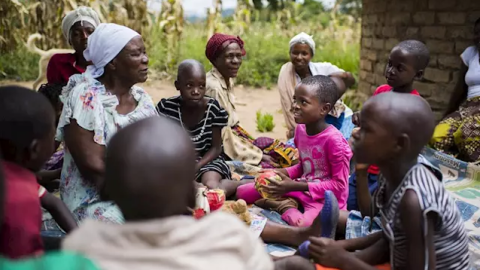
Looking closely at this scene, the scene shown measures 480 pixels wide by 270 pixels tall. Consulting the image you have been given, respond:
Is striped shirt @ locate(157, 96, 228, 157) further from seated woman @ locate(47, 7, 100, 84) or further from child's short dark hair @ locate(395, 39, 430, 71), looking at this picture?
child's short dark hair @ locate(395, 39, 430, 71)

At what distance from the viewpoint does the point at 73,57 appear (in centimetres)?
384

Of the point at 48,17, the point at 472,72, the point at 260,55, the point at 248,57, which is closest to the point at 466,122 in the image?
the point at 472,72

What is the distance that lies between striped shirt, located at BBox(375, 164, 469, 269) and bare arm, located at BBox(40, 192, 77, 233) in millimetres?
1286

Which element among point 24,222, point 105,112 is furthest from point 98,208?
point 24,222

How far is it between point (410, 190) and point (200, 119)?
1.95 m

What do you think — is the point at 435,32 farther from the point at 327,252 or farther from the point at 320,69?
the point at 327,252

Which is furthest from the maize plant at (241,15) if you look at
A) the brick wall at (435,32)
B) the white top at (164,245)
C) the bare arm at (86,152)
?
the white top at (164,245)

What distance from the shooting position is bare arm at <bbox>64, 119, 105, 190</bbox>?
8.00ft

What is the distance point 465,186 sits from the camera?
3623 millimetres

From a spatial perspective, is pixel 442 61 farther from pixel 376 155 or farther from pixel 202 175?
pixel 376 155

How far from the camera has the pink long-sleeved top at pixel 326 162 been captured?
2898mm

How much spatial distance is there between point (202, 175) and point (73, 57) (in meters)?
1.46

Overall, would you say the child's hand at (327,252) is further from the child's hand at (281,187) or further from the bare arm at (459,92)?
the bare arm at (459,92)

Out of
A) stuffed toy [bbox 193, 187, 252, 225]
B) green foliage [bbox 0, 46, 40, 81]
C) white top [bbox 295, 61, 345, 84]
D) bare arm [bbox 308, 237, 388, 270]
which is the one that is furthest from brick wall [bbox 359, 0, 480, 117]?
green foliage [bbox 0, 46, 40, 81]
